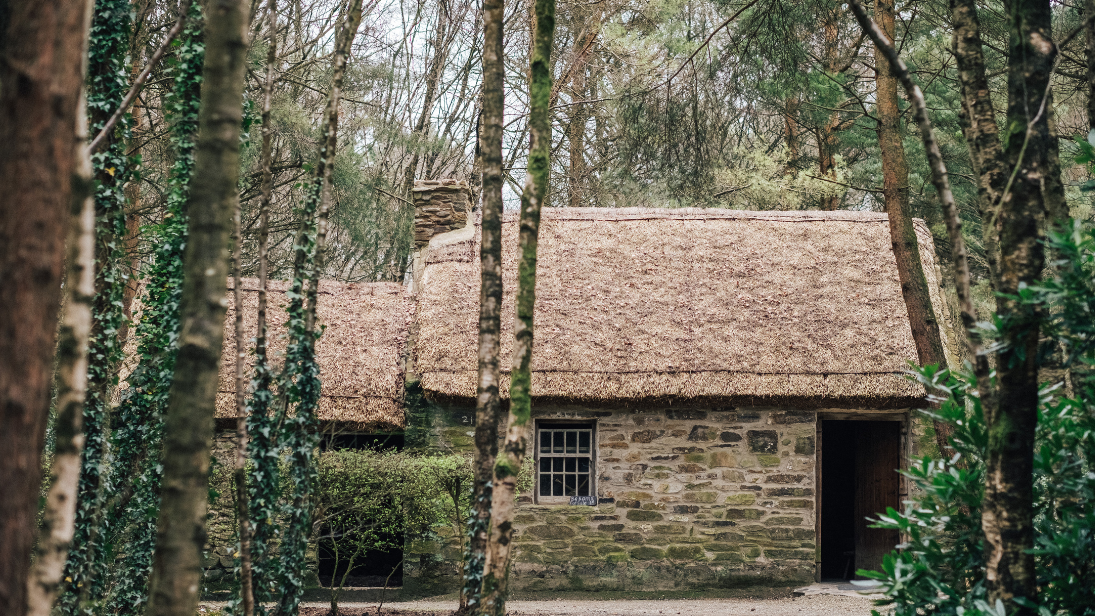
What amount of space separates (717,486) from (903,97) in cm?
616

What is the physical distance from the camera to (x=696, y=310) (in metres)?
10.1

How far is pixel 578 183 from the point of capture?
1650 centimetres

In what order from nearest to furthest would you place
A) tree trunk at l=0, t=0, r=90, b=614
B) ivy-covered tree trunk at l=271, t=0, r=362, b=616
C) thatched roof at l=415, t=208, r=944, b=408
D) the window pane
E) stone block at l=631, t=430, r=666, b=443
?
tree trunk at l=0, t=0, r=90, b=614
ivy-covered tree trunk at l=271, t=0, r=362, b=616
thatched roof at l=415, t=208, r=944, b=408
stone block at l=631, t=430, r=666, b=443
the window pane

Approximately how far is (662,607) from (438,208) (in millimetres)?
5572

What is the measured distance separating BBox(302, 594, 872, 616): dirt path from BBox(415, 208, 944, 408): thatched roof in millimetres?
2005

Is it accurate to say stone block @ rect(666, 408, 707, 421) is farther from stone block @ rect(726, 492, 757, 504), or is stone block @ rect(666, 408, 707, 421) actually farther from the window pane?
the window pane

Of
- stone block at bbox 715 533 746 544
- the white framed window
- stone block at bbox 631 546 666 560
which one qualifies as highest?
the white framed window

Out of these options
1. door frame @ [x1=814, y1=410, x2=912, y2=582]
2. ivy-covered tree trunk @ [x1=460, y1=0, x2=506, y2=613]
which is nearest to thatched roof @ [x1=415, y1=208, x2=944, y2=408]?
door frame @ [x1=814, y1=410, x2=912, y2=582]

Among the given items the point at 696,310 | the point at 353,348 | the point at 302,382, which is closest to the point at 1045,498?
the point at 302,382

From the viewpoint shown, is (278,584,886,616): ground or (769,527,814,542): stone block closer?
(278,584,886,616): ground

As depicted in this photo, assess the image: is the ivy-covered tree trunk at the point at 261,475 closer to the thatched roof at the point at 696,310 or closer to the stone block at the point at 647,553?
the thatched roof at the point at 696,310

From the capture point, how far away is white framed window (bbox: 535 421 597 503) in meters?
9.55

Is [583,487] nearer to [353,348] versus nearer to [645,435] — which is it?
[645,435]

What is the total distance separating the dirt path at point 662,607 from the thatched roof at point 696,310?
2005 millimetres
